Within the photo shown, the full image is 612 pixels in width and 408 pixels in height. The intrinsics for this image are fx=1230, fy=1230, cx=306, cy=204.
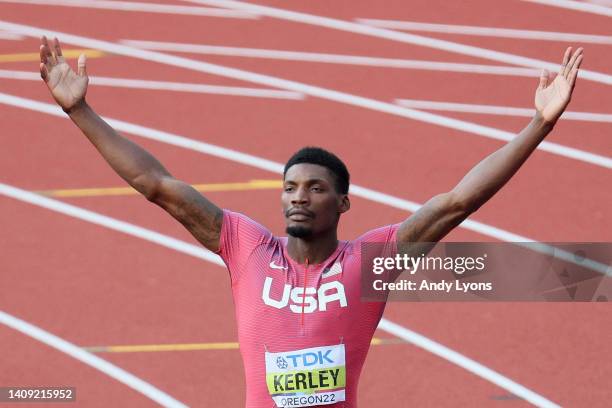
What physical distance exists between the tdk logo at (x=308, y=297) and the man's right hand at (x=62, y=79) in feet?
2.56

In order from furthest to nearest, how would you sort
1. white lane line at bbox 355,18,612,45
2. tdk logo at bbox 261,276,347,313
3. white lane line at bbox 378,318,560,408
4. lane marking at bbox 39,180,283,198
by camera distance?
white lane line at bbox 355,18,612,45 → lane marking at bbox 39,180,283,198 → white lane line at bbox 378,318,560,408 → tdk logo at bbox 261,276,347,313

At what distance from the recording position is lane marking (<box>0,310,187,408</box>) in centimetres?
583

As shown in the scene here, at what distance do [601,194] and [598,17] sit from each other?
170cm

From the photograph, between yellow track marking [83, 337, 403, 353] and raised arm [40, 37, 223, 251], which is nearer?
raised arm [40, 37, 223, 251]

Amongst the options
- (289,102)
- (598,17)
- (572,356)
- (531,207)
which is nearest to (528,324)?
(572,356)

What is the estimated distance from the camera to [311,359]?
344cm

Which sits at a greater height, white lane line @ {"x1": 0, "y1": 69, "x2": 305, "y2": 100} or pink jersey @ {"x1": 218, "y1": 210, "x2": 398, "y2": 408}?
white lane line @ {"x1": 0, "y1": 69, "x2": 305, "y2": 100}

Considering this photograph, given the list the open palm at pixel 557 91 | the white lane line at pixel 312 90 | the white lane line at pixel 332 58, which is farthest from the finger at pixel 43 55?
the white lane line at pixel 332 58

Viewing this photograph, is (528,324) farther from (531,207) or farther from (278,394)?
(278,394)

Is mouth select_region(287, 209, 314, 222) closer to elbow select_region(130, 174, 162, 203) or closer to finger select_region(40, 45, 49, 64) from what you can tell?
elbow select_region(130, 174, 162, 203)

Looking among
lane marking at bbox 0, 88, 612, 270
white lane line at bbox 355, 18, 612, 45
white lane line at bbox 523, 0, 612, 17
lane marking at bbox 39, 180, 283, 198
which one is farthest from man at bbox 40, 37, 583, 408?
white lane line at bbox 523, 0, 612, 17

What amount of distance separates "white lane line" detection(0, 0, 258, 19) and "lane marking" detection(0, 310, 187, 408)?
9.41 ft

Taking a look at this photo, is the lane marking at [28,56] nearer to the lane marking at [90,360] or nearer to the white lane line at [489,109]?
the white lane line at [489,109]

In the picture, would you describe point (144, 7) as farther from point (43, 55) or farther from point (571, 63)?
point (571, 63)
